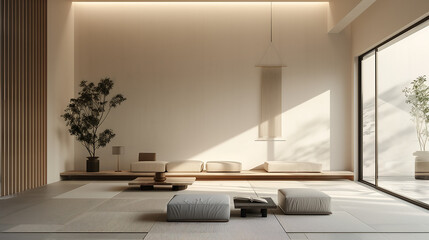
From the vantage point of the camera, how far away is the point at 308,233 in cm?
466

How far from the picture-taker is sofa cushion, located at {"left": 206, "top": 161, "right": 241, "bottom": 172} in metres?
9.56

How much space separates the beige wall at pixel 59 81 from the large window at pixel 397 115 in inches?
263

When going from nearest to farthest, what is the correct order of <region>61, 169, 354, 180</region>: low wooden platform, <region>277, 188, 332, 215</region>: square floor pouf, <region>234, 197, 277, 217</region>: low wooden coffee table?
<region>234, 197, 277, 217</region>: low wooden coffee table → <region>277, 188, 332, 215</region>: square floor pouf → <region>61, 169, 354, 180</region>: low wooden platform

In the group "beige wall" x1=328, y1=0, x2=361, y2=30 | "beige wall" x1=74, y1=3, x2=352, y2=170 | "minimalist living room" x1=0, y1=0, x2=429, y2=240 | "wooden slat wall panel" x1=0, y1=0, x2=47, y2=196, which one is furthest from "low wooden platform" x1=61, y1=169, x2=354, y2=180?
"beige wall" x1=328, y1=0, x2=361, y2=30

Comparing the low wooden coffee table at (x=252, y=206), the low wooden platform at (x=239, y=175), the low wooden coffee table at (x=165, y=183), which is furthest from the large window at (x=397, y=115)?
the low wooden coffee table at (x=165, y=183)

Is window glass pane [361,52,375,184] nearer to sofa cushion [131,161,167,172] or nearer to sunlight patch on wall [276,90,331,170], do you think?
sunlight patch on wall [276,90,331,170]

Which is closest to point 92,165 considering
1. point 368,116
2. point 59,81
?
point 59,81

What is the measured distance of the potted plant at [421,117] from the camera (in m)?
6.30

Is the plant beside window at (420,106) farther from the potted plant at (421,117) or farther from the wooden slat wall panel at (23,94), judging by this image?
the wooden slat wall panel at (23,94)

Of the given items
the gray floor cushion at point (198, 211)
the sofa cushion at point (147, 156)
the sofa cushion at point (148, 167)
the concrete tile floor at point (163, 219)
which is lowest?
the concrete tile floor at point (163, 219)

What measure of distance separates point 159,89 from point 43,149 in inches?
119

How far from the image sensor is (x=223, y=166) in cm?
958

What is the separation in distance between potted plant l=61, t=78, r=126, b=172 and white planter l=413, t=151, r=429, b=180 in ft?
20.4

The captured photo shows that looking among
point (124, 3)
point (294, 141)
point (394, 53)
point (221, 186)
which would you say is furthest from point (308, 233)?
point (124, 3)
